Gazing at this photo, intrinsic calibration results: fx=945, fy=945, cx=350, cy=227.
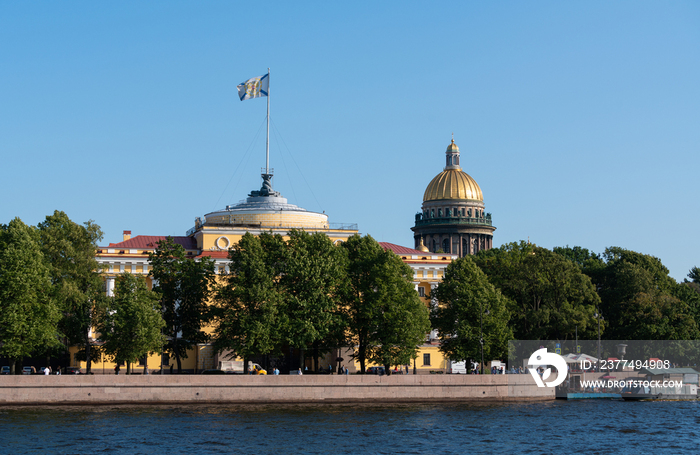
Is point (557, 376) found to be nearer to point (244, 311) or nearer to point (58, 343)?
point (244, 311)

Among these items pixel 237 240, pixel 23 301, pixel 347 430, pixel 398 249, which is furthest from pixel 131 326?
pixel 398 249

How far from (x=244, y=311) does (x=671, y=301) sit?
127 ft

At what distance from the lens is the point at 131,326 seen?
59938mm

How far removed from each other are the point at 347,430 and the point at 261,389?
1327 cm

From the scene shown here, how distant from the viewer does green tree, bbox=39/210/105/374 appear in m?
62.1

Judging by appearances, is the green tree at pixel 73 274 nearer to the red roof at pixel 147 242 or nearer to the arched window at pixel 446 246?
the red roof at pixel 147 242

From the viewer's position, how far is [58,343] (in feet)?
199

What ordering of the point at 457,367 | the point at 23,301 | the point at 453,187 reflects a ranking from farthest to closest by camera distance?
the point at 453,187 < the point at 457,367 < the point at 23,301

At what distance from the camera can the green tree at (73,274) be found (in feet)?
204

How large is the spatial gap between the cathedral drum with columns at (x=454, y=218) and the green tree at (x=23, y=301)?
268ft

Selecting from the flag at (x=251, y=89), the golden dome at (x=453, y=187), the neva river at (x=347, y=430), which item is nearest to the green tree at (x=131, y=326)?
the neva river at (x=347, y=430)

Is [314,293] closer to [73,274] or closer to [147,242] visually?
[73,274]

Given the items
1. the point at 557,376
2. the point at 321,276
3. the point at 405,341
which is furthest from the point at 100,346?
the point at 557,376

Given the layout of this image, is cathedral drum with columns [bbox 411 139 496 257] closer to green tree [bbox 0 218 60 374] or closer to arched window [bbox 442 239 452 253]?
arched window [bbox 442 239 452 253]
